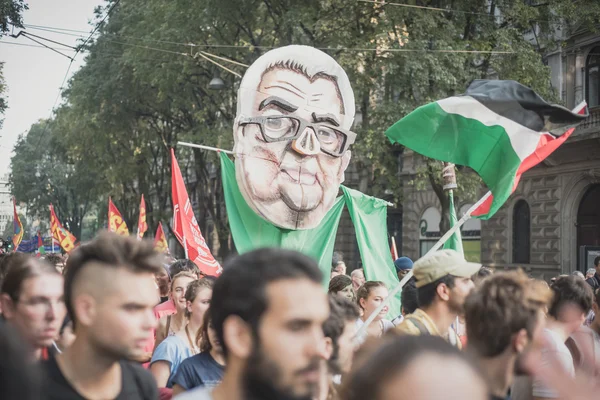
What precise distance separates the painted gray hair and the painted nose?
440mm

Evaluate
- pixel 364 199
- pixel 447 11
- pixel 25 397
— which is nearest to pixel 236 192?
pixel 364 199

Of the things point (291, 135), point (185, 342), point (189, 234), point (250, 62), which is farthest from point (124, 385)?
point (250, 62)

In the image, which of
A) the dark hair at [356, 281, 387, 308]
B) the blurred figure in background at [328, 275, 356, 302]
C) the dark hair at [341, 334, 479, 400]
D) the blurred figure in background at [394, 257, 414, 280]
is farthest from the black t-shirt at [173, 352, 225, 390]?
the blurred figure in background at [394, 257, 414, 280]

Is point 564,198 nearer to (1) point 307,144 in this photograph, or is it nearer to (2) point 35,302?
(1) point 307,144

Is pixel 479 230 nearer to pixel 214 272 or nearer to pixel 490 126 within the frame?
pixel 214 272

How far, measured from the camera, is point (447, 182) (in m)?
7.75

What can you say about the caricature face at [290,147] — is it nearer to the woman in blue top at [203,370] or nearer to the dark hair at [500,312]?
the woman in blue top at [203,370]

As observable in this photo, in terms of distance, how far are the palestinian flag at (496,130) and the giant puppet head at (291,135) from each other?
142 cm

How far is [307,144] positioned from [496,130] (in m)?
2.06

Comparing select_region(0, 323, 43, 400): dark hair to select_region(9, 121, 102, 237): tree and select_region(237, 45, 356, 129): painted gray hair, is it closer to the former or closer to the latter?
select_region(237, 45, 356, 129): painted gray hair

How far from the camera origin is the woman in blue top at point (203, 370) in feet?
13.2

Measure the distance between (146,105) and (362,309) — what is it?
75.5 feet

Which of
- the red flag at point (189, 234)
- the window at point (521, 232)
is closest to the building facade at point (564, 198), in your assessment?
the window at point (521, 232)

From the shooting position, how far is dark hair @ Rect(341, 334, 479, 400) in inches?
68.9
